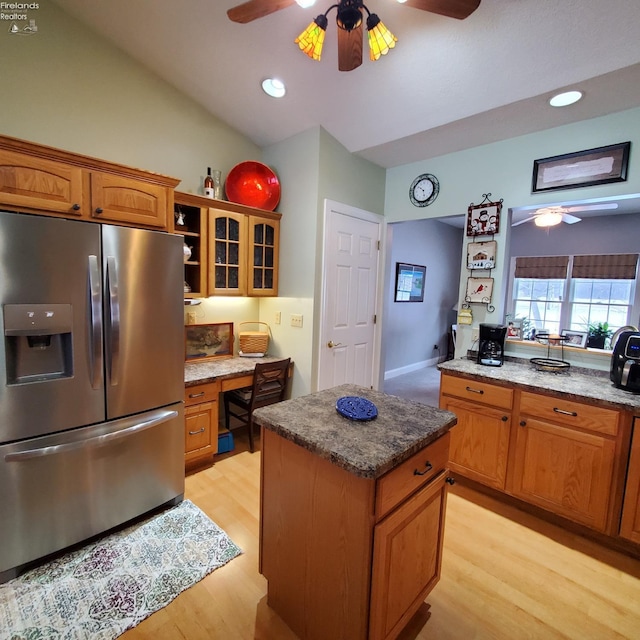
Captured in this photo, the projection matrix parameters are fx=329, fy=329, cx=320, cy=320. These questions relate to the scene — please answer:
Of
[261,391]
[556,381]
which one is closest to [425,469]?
[556,381]

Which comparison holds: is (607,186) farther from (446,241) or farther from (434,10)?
(446,241)

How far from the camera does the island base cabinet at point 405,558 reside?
43.8 inches

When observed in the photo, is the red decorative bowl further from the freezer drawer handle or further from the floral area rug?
the floral area rug

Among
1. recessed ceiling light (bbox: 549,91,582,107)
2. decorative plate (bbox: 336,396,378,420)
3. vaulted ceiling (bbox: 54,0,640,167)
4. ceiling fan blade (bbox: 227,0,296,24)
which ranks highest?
vaulted ceiling (bbox: 54,0,640,167)

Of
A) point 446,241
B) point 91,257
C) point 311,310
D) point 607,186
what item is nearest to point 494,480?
point 311,310

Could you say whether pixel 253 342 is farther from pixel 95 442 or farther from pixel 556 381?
pixel 556 381

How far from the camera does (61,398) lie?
166 centimetres

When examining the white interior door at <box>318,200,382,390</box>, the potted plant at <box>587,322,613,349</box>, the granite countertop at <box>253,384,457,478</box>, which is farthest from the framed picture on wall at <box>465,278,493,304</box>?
the potted plant at <box>587,322,613,349</box>

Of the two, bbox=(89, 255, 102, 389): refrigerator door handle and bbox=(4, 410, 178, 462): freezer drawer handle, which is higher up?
bbox=(89, 255, 102, 389): refrigerator door handle

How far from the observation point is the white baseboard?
17.8 feet

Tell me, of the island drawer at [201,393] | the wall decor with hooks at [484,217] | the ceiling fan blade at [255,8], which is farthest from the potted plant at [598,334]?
the ceiling fan blade at [255,8]

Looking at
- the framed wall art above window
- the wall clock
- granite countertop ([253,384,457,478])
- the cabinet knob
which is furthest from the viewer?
the wall clock

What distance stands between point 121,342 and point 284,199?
1950mm

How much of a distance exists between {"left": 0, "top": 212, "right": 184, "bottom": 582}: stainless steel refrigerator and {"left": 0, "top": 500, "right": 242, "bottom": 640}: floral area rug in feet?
0.35
